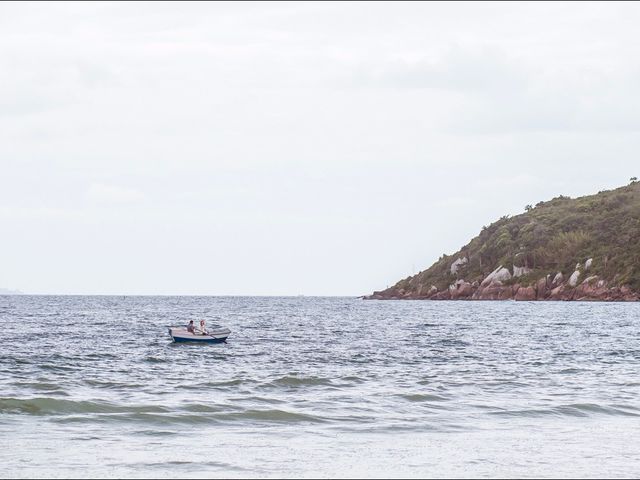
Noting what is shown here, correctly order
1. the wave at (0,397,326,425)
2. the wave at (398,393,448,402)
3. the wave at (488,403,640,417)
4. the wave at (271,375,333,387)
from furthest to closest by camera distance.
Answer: the wave at (271,375,333,387), the wave at (398,393,448,402), the wave at (488,403,640,417), the wave at (0,397,326,425)

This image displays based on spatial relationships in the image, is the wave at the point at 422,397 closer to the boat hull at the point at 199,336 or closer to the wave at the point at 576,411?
the wave at the point at 576,411

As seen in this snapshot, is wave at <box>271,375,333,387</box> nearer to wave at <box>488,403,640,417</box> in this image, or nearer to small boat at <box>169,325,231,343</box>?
wave at <box>488,403,640,417</box>

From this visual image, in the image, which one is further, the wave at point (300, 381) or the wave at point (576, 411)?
the wave at point (300, 381)

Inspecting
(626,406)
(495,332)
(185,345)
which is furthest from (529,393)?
(495,332)

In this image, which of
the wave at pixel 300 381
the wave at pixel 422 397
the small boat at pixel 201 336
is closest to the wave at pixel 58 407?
the wave at pixel 422 397

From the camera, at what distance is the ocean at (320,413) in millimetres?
19391

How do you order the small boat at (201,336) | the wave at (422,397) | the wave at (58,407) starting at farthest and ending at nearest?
the small boat at (201,336), the wave at (422,397), the wave at (58,407)

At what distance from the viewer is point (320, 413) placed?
27.5 m

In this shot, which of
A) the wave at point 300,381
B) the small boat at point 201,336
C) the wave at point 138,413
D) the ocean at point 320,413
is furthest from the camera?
the small boat at point 201,336

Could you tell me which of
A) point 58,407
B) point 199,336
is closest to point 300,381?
point 58,407

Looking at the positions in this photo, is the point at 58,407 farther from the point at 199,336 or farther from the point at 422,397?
the point at 199,336

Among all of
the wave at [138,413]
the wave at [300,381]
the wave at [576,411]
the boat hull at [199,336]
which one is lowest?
the wave at [138,413]

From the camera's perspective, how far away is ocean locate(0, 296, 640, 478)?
19.4 meters

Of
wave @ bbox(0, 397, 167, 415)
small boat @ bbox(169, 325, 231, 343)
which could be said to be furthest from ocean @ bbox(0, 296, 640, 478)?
small boat @ bbox(169, 325, 231, 343)
